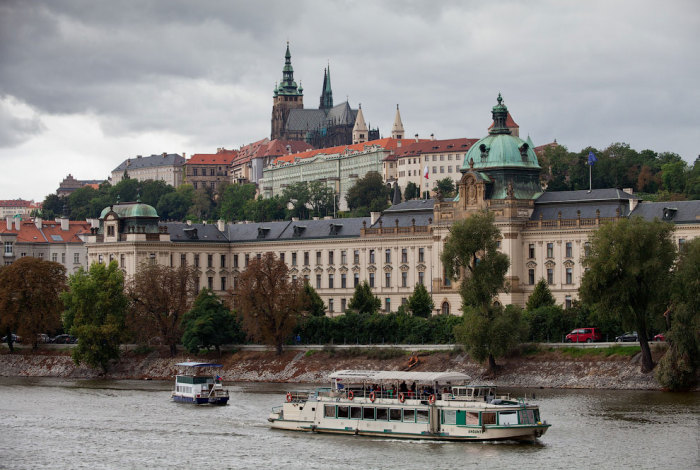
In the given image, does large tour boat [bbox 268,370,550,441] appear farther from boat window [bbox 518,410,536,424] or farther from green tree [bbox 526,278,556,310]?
green tree [bbox 526,278,556,310]

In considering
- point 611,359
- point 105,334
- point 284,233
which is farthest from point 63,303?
point 611,359

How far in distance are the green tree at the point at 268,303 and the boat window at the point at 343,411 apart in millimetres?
44238

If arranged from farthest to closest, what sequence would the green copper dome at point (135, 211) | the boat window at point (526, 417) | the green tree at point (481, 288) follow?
the green copper dome at point (135, 211)
the green tree at point (481, 288)
the boat window at point (526, 417)

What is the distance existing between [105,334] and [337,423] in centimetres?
5278

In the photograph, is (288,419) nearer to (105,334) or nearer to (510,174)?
(105,334)

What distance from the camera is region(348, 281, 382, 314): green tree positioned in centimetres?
15212

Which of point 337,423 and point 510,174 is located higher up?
point 510,174

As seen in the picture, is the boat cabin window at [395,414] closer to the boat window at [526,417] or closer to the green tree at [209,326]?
the boat window at [526,417]

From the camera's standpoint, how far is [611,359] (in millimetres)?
119000

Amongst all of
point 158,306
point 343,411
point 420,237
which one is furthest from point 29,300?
point 343,411

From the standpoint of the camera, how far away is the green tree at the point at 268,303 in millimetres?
138875

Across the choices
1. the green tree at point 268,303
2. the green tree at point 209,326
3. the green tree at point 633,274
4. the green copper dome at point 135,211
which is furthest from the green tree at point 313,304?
the green tree at point 633,274

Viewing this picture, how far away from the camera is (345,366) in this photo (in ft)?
436

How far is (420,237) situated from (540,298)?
79.7 feet
